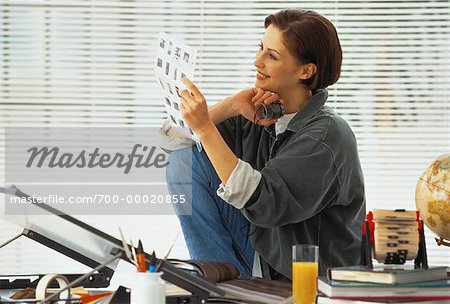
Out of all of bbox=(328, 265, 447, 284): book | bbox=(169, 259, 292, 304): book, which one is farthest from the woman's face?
bbox=(328, 265, 447, 284): book

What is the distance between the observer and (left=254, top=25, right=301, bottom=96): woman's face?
8.89 feet

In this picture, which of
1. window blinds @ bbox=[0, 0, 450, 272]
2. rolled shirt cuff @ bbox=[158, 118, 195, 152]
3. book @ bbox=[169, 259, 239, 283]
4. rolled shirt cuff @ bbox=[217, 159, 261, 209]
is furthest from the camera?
window blinds @ bbox=[0, 0, 450, 272]

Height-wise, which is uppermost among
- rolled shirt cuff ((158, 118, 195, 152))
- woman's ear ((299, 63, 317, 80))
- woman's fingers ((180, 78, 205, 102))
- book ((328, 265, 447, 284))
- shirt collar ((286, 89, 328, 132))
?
woman's ear ((299, 63, 317, 80))

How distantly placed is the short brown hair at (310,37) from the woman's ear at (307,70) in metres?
0.01

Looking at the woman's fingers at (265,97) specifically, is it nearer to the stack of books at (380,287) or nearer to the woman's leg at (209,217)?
the woman's leg at (209,217)

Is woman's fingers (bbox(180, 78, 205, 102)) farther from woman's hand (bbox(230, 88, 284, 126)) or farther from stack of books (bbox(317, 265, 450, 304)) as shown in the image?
stack of books (bbox(317, 265, 450, 304))

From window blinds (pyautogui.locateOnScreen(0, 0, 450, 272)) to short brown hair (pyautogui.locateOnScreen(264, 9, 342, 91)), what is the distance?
1.49 m

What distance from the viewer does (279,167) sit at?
249cm

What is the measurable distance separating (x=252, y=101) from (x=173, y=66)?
37cm

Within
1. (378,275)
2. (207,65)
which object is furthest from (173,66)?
(207,65)

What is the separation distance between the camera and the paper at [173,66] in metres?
2.48

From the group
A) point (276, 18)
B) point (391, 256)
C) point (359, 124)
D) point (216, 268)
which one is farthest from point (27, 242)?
point (391, 256)

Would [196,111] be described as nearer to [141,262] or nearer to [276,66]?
[276,66]

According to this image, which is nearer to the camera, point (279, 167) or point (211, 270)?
point (211, 270)
